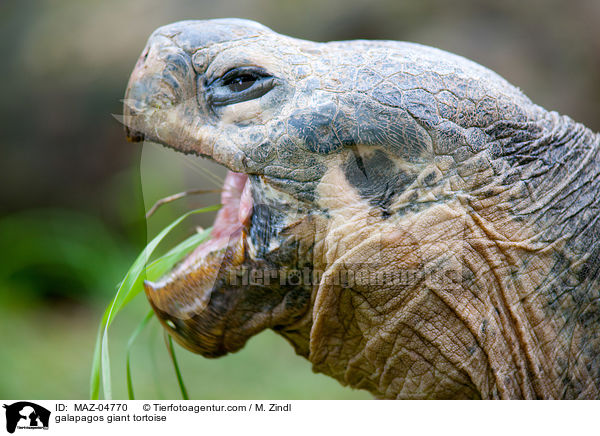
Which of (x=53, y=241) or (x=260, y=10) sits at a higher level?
(x=260, y=10)

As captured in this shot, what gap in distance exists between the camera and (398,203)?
178 centimetres

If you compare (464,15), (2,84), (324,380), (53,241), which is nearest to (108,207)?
(53,241)

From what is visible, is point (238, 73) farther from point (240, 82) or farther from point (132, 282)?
point (132, 282)

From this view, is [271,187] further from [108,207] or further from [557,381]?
[108,207]

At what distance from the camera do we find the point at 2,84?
6559mm

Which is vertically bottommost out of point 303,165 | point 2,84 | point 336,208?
point 336,208

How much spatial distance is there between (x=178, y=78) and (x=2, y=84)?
18.2 feet

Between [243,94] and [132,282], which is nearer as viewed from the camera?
[243,94]

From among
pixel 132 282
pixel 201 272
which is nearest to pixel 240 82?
pixel 201 272

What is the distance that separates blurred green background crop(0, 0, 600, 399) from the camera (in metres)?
5.38

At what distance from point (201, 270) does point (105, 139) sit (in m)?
5.05
